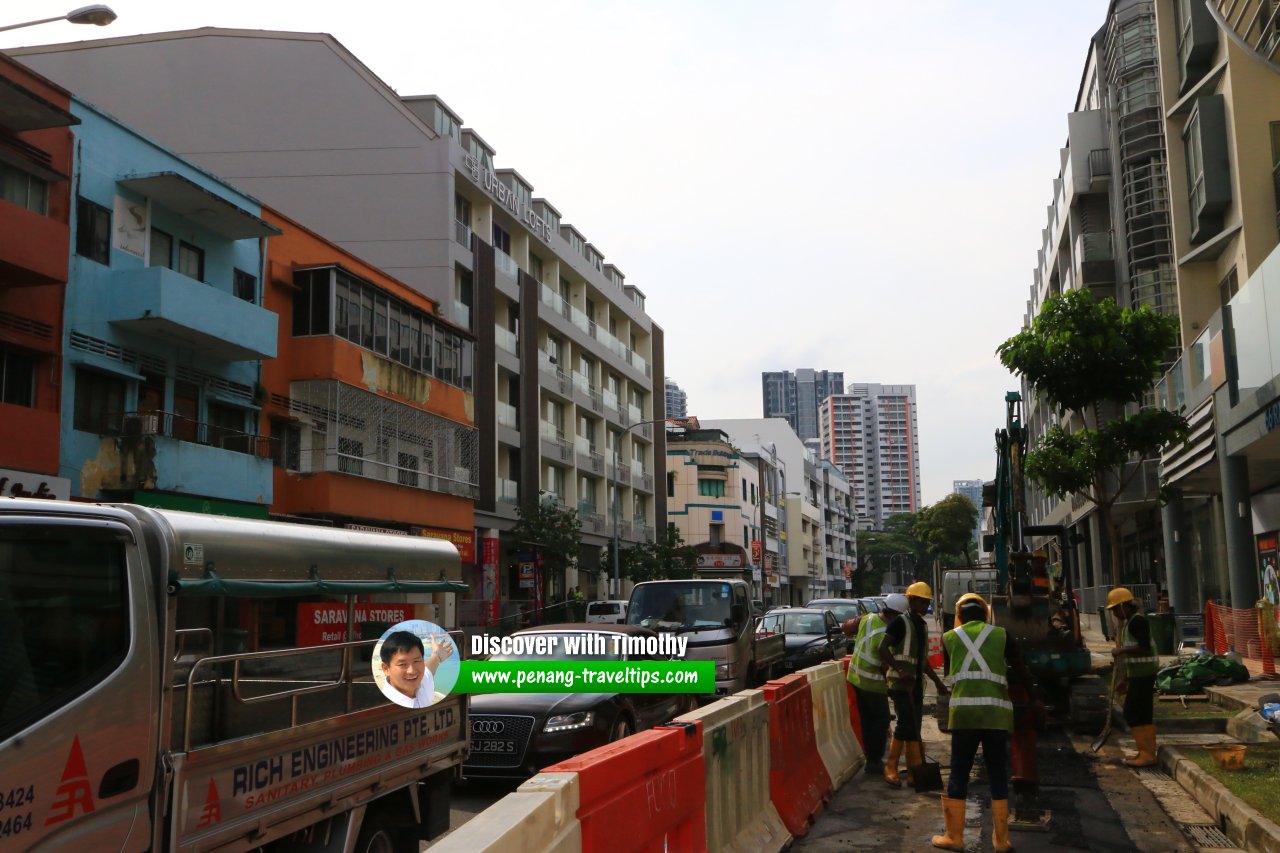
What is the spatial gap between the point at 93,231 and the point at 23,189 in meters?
1.95

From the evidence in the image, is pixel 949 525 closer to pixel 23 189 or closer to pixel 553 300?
pixel 553 300

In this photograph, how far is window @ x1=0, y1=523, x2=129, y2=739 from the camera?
4117mm

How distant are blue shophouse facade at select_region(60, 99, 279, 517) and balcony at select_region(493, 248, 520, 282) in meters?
16.6

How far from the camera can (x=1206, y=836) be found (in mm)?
8469

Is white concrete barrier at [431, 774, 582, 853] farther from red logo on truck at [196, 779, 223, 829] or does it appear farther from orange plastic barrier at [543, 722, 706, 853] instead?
red logo on truck at [196, 779, 223, 829]

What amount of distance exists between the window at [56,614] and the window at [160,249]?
22.4 metres

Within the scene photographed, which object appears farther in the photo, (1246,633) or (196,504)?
(196,504)

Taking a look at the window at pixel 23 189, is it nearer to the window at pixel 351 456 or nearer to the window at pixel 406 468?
the window at pixel 351 456

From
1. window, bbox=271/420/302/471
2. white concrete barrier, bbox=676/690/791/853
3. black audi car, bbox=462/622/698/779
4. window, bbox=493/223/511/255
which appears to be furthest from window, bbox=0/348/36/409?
window, bbox=493/223/511/255

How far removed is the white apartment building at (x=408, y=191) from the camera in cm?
3738

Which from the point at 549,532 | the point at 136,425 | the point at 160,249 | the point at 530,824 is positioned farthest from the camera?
the point at 549,532

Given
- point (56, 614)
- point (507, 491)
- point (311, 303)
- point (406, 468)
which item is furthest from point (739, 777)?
point (507, 491)

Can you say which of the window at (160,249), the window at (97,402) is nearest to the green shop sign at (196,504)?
the window at (97,402)

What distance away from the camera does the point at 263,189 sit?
39.0 meters
